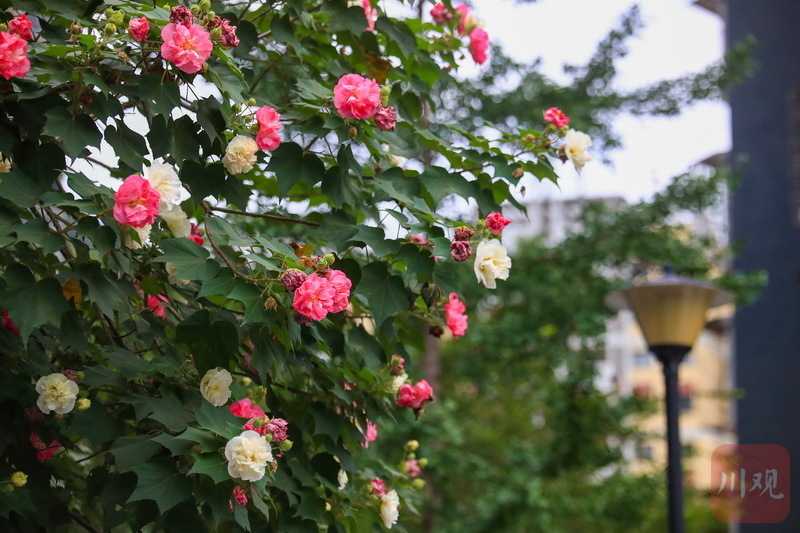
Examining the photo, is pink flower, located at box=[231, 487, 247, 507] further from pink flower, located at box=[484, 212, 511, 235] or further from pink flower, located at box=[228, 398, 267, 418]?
pink flower, located at box=[484, 212, 511, 235]

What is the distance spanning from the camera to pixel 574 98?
340 inches

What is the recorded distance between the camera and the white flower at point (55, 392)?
225 cm

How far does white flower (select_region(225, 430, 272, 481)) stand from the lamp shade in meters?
2.84

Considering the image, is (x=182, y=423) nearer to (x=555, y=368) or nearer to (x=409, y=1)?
(x=409, y=1)

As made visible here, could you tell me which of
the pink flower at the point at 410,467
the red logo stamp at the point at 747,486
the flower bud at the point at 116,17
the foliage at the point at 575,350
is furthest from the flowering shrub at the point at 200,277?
the foliage at the point at 575,350

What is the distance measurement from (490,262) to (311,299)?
1.71ft

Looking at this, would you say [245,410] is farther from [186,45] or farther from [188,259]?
[186,45]

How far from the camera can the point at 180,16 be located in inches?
86.8

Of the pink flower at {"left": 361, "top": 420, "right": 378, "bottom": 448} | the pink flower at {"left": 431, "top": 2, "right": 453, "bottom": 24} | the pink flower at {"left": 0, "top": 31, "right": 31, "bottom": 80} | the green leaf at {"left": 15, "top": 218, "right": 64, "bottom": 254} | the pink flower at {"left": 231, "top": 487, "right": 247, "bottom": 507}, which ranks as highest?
the pink flower at {"left": 431, "top": 2, "right": 453, "bottom": 24}

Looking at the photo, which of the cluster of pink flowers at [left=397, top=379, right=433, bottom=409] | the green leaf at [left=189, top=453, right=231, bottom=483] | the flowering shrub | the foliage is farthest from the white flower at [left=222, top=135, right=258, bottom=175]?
the foliage

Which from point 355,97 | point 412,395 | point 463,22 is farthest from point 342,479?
point 463,22

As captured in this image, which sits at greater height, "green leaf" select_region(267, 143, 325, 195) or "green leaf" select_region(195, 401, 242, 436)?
"green leaf" select_region(267, 143, 325, 195)

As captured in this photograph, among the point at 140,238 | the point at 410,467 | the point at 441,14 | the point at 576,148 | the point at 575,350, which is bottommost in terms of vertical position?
the point at 575,350

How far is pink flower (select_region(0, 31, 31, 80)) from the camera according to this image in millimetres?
2209
